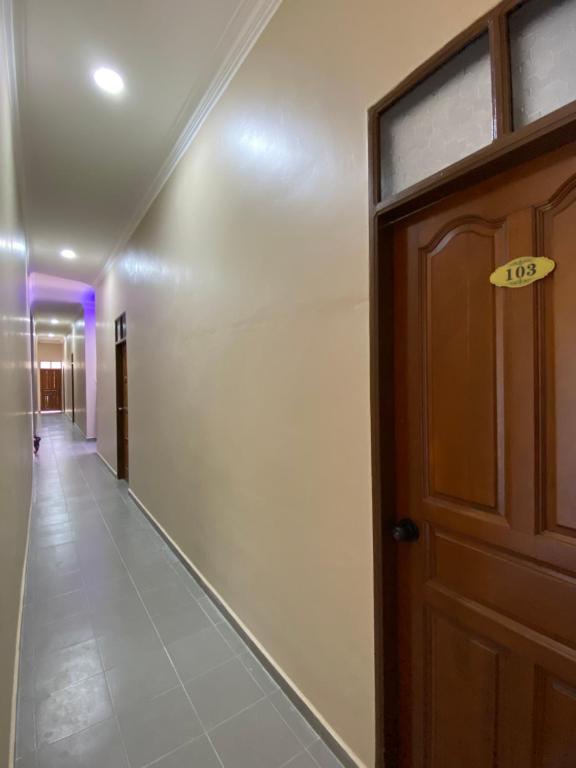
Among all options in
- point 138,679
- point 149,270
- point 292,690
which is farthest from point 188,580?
point 149,270

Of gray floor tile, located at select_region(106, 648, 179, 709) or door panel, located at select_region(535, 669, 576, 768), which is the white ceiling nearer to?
door panel, located at select_region(535, 669, 576, 768)

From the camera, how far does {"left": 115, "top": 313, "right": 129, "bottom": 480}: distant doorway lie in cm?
560

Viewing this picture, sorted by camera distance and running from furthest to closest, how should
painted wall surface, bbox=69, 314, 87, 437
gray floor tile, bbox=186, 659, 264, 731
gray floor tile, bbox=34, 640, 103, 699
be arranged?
painted wall surface, bbox=69, 314, 87, 437 → gray floor tile, bbox=34, 640, 103, 699 → gray floor tile, bbox=186, 659, 264, 731

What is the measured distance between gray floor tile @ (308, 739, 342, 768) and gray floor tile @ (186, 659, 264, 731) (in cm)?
35

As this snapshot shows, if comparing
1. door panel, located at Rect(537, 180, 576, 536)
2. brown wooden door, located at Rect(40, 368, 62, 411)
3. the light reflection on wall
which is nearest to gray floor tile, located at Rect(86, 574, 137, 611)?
the light reflection on wall

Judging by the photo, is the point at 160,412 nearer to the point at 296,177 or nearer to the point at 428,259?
the point at 296,177

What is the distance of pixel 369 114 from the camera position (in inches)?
51.1

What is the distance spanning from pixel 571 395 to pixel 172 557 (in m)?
3.22

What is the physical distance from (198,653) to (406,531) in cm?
158

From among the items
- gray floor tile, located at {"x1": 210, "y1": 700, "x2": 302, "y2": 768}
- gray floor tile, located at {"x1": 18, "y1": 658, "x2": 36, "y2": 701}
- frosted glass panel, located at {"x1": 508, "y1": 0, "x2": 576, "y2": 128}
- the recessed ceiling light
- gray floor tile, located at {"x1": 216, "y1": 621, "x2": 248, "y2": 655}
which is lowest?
gray floor tile, located at {"x1": 216, "y1": 621, "x2": 248, "y2": 655}

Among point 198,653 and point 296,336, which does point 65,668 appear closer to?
point 198,653

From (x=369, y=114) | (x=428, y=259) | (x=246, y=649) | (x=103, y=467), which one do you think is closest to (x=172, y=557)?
(x=246, y=649)

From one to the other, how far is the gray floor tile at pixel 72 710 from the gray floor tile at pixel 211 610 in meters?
0.69

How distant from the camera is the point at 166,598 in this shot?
2574 mm
